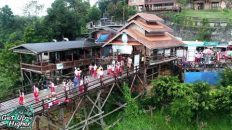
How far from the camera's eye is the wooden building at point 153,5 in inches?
2299

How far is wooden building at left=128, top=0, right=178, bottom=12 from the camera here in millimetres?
58406

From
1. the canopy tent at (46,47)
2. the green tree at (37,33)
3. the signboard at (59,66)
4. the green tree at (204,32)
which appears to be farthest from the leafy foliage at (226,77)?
the green tree at (37,33)

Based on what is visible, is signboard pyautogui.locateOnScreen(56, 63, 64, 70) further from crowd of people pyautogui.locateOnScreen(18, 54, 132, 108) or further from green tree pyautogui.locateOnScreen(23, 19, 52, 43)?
green tree pyautogui.locateOnScreen(23, 19, 52, 43)

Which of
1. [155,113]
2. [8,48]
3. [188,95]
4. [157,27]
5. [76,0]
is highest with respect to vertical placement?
[76,0]

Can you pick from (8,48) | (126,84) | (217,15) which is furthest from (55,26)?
(217,15)

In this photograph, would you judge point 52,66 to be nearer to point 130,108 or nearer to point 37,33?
point 130,108

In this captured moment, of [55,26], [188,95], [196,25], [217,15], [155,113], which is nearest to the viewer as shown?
[188,95]

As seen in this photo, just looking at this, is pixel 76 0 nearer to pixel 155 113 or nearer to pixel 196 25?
pixel 196 25

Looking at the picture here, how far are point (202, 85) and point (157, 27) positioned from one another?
9.07m

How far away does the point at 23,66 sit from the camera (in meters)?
31.2

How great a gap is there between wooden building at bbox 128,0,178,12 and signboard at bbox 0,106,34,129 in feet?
150

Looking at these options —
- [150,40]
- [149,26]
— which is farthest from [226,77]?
[149,26]

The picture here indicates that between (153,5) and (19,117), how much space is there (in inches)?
1992

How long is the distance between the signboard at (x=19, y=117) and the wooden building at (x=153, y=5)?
150ft
